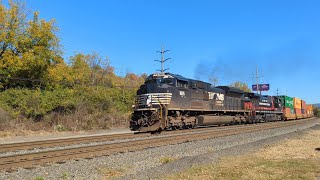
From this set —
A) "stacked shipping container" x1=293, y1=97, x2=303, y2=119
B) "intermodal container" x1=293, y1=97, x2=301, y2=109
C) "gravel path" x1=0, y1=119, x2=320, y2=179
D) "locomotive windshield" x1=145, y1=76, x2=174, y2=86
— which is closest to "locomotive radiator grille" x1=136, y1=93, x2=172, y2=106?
→ "locomotive windshield" x1=145, y1=76, x2=174, y2=86

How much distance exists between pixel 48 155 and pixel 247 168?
20.7ft

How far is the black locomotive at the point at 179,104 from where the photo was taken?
18344mm

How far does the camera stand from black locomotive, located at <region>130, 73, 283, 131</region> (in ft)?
60.2

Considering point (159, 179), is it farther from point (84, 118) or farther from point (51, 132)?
point (84, 118)

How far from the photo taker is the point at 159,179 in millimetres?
6770

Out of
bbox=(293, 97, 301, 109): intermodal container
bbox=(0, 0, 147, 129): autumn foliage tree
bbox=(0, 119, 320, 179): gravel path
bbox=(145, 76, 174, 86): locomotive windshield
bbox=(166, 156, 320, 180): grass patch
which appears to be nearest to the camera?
bbox=(166, 156, 320, 180): grass patch

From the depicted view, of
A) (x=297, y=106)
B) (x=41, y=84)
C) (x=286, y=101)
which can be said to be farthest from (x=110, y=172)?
(x=297, y=106)

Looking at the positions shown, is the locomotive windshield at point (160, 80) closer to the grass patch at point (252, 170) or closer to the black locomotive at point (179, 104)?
the black locomotive at point (179, 104)

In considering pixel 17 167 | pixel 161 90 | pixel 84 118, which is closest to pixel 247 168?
pixel 17 167

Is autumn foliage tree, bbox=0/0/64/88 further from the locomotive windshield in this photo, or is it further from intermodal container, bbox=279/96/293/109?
intermodal container, bbox=279/96/293/109

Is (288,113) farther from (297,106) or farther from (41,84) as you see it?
(41,84)

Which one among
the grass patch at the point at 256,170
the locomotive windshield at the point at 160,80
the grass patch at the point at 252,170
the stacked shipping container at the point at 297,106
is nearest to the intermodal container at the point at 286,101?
the stacked shipping container at the point at 297,106

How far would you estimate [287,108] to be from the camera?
151ft

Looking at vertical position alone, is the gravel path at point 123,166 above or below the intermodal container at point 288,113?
below
